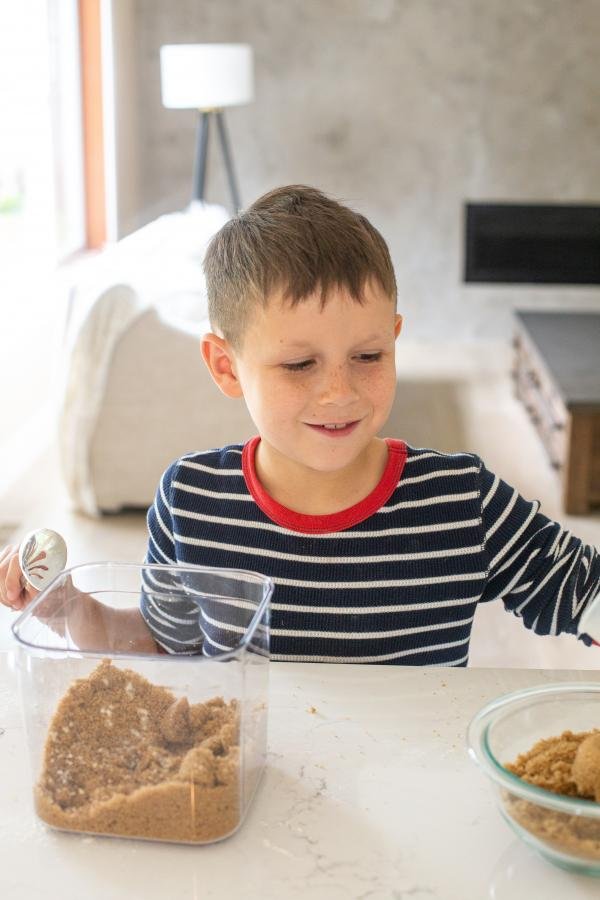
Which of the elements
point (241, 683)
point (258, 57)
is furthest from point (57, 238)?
point (241, 683)

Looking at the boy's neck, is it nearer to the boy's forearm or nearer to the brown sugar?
the boy's forearm

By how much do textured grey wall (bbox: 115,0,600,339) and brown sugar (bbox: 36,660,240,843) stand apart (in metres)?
4.93

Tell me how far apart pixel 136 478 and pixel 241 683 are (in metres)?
2.48

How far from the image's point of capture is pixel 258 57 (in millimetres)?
5430

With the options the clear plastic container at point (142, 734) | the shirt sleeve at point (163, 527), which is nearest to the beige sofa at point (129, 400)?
the shirt sleeve at point (163, 527)

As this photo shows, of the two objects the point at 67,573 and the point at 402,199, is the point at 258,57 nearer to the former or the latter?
the point at 402,199

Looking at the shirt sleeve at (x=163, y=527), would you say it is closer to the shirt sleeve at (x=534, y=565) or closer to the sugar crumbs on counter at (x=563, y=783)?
the shirt sleeve at (x=534, y=565)

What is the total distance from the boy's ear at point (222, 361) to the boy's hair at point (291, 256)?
1 cm

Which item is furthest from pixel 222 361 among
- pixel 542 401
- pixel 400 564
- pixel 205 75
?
pixel 205 75

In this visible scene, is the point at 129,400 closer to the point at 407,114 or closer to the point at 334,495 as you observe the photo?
the point at 334,495

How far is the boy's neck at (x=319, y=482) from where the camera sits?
1030 mm

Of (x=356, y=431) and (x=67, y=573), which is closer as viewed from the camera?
(x=67, y=573)

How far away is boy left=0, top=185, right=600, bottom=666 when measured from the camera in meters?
0.92

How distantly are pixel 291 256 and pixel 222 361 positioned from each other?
15 centimetres
